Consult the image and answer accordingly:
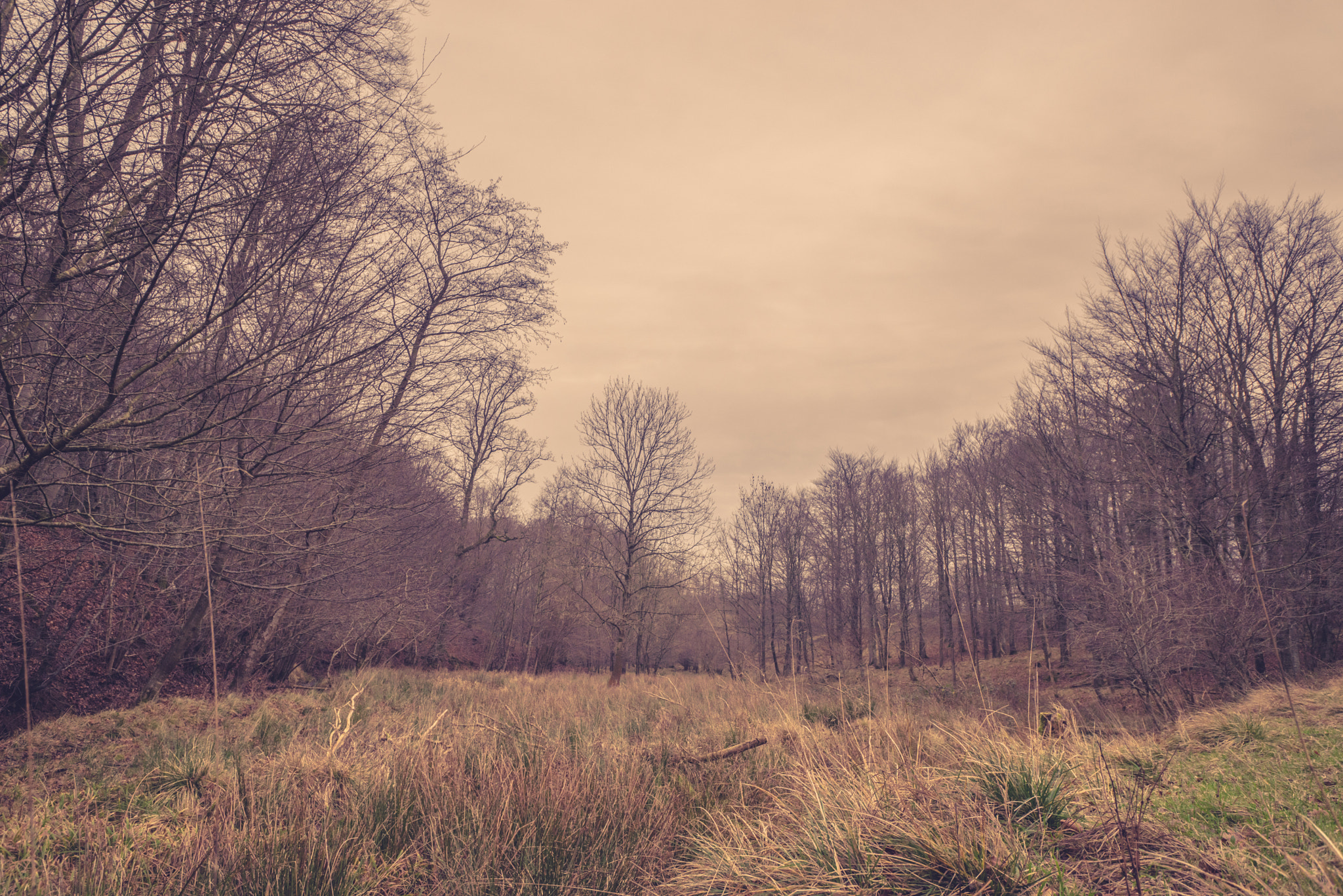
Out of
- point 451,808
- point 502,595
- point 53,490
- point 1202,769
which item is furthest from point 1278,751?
point 502,595

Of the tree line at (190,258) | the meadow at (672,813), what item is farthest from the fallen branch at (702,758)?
the tree line at (190,258)

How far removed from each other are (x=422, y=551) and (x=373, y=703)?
932cm

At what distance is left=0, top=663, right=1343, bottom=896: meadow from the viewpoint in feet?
8.20

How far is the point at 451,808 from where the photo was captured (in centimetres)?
338

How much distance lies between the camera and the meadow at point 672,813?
8.20 ft

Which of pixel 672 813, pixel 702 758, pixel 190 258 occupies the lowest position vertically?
pixel 672 813

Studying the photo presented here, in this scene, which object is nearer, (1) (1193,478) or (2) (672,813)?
(2) (672,813)

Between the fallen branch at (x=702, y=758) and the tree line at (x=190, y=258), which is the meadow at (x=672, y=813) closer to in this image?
the fallen branch at (x=702, y=758)

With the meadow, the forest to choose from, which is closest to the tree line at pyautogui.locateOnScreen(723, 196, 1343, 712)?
the forest

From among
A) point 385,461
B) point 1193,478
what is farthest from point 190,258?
point 1193,478

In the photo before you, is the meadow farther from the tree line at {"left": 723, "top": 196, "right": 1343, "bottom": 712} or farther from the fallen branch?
the tree line at {"left": 723, "top": 196, "right": 1343, "bottom": 712}

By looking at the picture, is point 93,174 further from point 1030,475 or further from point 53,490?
point 1030,475

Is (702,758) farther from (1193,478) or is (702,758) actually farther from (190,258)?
(1193,478)

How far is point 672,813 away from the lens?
3803mm
